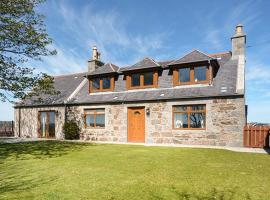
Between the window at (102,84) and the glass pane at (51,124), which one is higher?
the window at (102,84)

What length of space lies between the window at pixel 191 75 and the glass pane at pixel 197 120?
8.49 ft

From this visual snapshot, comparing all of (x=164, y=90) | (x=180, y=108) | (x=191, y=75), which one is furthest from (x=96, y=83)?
(x=191, y=75)

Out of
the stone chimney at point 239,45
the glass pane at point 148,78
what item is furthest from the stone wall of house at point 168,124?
the stone chimney at point 239,45

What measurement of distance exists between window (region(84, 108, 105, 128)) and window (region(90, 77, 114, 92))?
2296 mm

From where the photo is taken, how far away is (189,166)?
8.85 meters

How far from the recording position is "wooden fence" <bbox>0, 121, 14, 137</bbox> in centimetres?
2638

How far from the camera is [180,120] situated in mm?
17000

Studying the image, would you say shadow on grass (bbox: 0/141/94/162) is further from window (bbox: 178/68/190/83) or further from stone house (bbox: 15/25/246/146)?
window (bbox: 178/68/190/83)

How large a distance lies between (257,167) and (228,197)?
415 cm

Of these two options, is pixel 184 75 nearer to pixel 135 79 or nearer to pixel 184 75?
pixel 184 75

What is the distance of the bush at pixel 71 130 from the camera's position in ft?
68.2

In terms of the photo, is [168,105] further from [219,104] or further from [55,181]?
[55,181]

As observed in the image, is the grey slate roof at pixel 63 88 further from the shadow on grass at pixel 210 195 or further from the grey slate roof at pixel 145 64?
the shadow on grass at pixel 210 195

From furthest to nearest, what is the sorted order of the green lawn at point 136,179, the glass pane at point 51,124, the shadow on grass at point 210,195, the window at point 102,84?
1. the glass pane at point 51,124
2. the window at point 102,84
3. the green lawn at point 136,179
4. the shadow on grass at point 210,195
